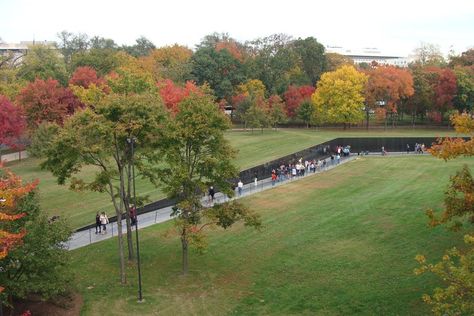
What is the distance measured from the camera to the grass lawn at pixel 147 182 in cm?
3494

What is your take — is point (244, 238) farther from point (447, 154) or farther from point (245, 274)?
point (447, 154)

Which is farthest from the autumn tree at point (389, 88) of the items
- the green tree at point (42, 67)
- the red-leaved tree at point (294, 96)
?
the green tree at point (42, 67)

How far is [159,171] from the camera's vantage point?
2369 centimetres

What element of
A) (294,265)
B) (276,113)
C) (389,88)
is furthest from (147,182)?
(389,88)

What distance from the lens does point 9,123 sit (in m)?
45.9

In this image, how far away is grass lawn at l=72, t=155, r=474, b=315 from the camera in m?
21.2

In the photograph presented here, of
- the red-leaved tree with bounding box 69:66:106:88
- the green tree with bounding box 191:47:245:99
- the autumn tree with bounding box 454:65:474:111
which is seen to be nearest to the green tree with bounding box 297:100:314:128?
the green tree with bounding box 191:47:245:99

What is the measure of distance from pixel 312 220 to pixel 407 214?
5.97 meters

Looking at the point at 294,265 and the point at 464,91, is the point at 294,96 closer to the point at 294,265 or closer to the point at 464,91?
the point at 464,91

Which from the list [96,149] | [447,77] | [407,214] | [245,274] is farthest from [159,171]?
[447,77]

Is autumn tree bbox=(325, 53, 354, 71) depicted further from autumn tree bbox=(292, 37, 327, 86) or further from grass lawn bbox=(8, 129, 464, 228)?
grass lawn bbox=(8, 129, 464, 228)

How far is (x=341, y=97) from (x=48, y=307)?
57529 mm

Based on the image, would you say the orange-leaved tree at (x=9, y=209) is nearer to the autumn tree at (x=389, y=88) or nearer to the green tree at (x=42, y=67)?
the green tree at (x=42, y=67)

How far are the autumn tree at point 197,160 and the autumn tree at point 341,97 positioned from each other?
5018cm
